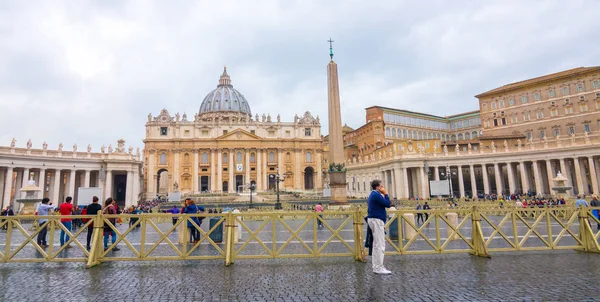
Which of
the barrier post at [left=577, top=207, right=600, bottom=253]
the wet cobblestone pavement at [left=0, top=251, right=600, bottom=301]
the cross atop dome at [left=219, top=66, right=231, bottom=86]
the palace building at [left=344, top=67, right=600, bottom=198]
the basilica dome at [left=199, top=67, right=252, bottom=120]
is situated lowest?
the wet cobblestone pavement at [left=0, top=251, right=600, bottom=301]

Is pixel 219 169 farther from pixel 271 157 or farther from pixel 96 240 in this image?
pixel 96 240

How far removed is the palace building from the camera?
39406mm

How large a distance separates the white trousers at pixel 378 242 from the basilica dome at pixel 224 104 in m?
93.5

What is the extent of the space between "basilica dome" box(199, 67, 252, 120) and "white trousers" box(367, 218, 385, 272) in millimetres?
93525

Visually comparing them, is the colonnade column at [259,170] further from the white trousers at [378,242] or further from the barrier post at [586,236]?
the white trousers at [378,242]

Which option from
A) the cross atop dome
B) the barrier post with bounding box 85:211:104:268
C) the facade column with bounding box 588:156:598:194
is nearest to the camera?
the barrier post with bounding box 85:211:104:268

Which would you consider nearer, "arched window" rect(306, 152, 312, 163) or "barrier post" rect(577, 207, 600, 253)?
"barrier post" rect(577, 207, 600, 253)

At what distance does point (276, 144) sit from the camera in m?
78.3

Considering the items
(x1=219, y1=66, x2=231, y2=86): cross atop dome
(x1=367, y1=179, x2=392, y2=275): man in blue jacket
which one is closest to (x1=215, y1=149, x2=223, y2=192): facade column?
(x1=219, y1=66, x2=231, y2=86): cross atop dome

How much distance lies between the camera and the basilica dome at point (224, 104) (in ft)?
323

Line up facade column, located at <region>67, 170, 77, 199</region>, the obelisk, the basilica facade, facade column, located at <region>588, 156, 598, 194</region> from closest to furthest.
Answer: the obelisk < facade column, located at <region>588, 156, 598, 194</region> < facade column, located at <region>67, 170, 77, 199</region> < the basilica facade

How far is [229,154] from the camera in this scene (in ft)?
248

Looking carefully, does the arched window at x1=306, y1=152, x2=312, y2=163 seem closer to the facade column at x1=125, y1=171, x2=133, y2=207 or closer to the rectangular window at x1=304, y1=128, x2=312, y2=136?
the rectangular window at x1=304, y1=128, x2=312, y2=136

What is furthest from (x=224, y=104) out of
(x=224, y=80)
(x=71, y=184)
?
(x=71, y=184)
